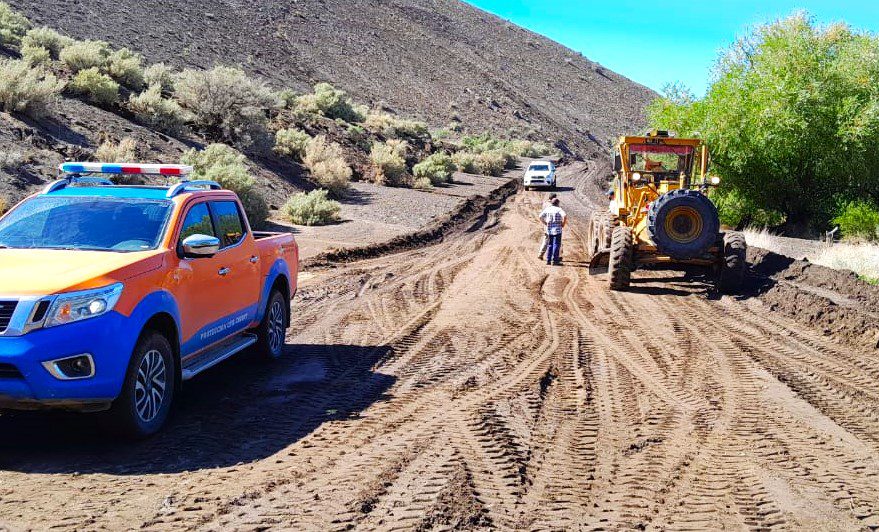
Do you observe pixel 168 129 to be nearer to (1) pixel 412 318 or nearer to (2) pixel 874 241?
(1) pixel 412 318

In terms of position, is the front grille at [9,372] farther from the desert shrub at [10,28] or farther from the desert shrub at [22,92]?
the desert shrub at [10,28]

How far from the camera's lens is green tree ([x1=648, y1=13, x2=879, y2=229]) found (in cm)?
2206

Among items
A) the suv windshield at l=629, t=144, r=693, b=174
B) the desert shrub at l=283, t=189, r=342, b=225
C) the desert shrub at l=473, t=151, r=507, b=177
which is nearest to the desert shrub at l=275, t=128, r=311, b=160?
the desert shrub at l=283, t=189, r=342, b=225

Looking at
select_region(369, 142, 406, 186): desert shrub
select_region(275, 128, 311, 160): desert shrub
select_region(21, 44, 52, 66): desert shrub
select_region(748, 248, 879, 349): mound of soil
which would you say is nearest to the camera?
select_region(748, 248, 879, 349): mound of soil

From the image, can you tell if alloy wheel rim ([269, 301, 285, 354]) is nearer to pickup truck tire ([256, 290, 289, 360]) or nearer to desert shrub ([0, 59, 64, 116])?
pickup truck tire ([256, 290, 289, 360])

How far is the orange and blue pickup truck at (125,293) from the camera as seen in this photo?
5344 millimetres

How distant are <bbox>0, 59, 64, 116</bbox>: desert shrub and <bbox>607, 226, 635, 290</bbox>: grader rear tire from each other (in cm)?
1623

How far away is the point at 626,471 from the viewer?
5.69 metres

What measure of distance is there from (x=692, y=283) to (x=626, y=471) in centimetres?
1063

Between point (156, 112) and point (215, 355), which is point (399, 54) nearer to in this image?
point (156, 112)

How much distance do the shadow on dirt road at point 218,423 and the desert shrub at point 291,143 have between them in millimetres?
23794

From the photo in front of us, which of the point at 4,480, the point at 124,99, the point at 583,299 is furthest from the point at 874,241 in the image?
the point at 124,99

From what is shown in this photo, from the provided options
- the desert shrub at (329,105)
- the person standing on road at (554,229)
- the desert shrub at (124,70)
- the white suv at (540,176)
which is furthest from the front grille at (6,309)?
the desert shrub at (329,105)

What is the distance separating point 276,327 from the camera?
895cm
